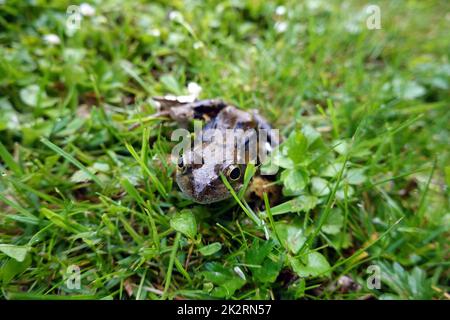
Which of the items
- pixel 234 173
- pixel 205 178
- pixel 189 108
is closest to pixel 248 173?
pixel 234 173

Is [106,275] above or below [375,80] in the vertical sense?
below

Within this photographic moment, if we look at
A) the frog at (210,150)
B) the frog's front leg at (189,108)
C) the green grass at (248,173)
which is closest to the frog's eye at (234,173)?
the frog at (210,150)

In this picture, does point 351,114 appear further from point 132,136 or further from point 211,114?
point 132,136

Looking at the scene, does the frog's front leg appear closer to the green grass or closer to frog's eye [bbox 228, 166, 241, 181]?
the green grass

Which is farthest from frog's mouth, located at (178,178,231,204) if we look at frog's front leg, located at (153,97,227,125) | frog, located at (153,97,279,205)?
frog's front leg, located at (153,97,227,125)

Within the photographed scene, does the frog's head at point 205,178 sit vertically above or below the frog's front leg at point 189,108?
below

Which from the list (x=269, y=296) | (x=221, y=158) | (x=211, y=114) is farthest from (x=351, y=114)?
(x=269, y=296)

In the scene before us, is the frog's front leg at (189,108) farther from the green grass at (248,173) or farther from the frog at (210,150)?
the green grass at (248,173)
